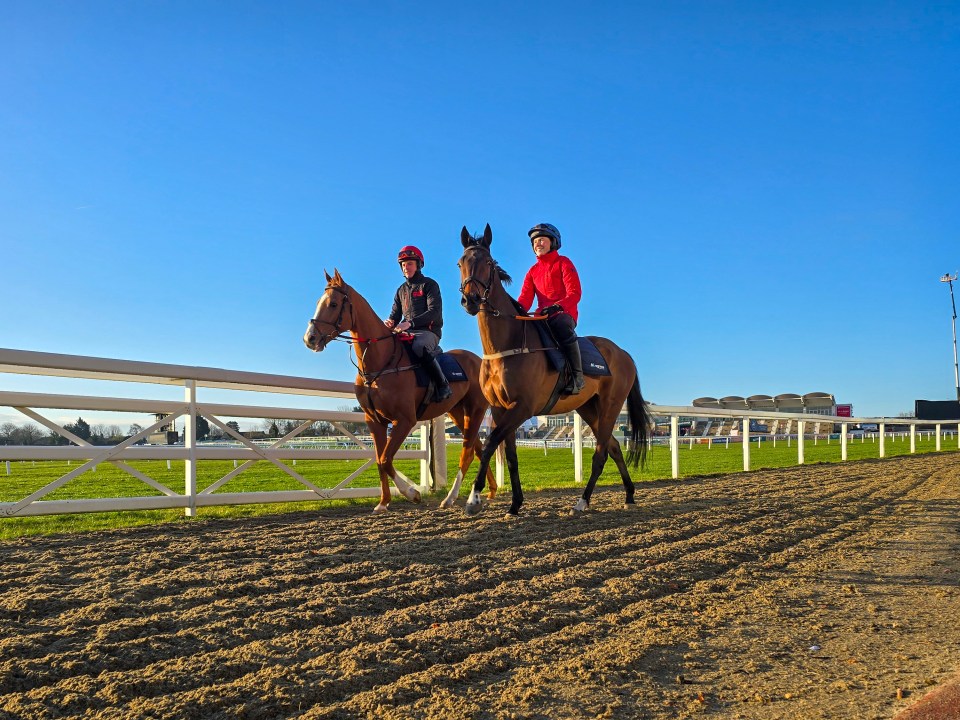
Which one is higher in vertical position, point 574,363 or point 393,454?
point 574,363

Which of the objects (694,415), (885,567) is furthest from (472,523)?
(694,415)

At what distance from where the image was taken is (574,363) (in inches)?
278

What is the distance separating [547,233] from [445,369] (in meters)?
1.75

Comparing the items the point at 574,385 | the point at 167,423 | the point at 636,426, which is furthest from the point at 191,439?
the point at 636,426

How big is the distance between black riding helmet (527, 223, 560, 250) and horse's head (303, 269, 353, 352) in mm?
1965

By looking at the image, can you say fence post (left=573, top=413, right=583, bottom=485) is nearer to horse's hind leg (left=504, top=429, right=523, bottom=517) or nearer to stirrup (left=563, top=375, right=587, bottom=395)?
stirrup (left=563, top=375, right=587, bottom=395)

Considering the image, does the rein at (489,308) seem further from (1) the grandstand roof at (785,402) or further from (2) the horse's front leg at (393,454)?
(1) the grandstand roof at (785,402)

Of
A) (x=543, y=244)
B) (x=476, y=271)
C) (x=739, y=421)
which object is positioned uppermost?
(x=543, y=244)

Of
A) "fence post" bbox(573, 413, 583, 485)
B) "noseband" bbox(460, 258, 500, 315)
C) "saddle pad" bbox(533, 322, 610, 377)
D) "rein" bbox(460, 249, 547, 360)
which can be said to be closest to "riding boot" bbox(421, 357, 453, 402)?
"rein" bbox(460, 249, 547, 360)

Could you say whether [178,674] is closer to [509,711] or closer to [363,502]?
[509,711]

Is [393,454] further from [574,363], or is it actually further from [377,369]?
[574,363]

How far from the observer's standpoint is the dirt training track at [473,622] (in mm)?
2389

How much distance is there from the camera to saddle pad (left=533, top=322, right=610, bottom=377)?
691 cm

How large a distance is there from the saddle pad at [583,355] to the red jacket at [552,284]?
316 millimetres
